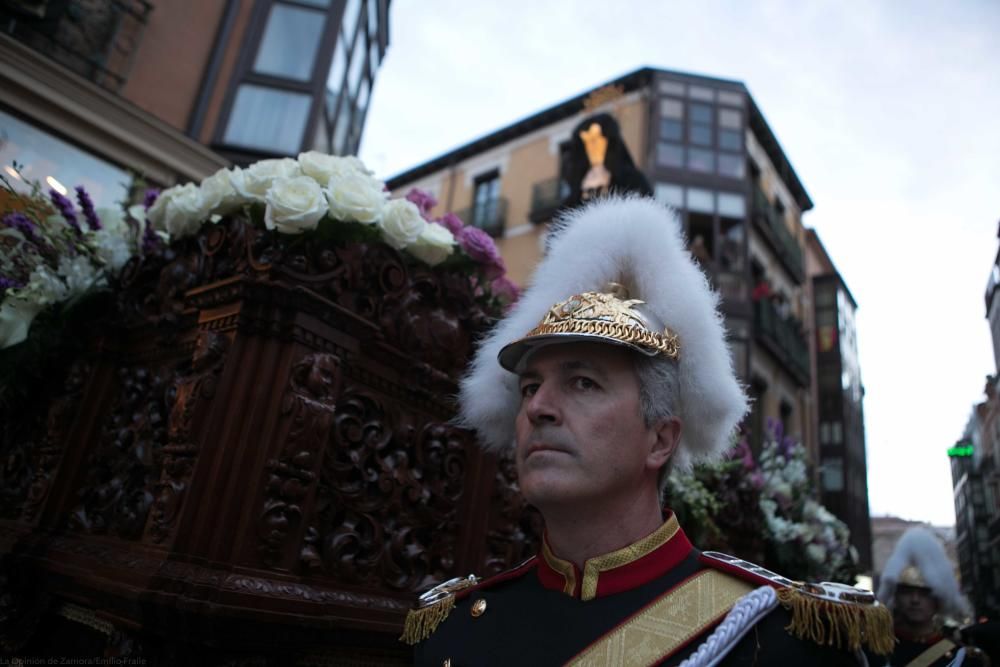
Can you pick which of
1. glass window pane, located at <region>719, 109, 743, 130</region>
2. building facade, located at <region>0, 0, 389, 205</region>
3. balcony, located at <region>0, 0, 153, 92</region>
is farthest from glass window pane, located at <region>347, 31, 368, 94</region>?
glass window pane, located at <region>719, 109, 743, 130</region>

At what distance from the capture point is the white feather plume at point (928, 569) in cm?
491

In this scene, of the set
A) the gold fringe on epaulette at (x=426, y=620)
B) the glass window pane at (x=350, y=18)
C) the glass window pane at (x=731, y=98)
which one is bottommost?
the gold fringe on epaulette at (x=426, y=620)

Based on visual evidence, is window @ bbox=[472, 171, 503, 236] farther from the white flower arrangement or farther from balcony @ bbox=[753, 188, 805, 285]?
the white flower arrangement

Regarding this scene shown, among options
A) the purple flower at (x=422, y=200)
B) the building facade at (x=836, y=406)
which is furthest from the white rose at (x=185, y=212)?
the building facade at (x=836, y=406)

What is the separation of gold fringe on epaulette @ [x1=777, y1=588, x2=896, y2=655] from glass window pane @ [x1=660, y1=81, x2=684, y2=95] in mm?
18354

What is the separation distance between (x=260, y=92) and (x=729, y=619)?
8.90 m

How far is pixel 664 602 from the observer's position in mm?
1547

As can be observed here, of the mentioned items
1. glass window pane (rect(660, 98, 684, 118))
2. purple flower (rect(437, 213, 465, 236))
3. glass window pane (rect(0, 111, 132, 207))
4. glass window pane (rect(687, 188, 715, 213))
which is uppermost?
glass window pane (rect(660, 98, 684, 118))

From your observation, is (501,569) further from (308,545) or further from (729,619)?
(729,619)

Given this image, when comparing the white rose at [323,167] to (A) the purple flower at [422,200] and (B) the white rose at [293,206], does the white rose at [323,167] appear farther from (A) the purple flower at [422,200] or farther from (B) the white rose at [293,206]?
(A) the purple flower at [422,200]

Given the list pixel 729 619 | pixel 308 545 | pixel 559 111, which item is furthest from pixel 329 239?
pixel 559 111

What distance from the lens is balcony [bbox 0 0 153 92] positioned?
6.02 meters

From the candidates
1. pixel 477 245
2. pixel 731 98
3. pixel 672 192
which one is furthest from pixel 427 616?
pixel 731 98

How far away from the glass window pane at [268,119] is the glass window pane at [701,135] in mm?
12161
